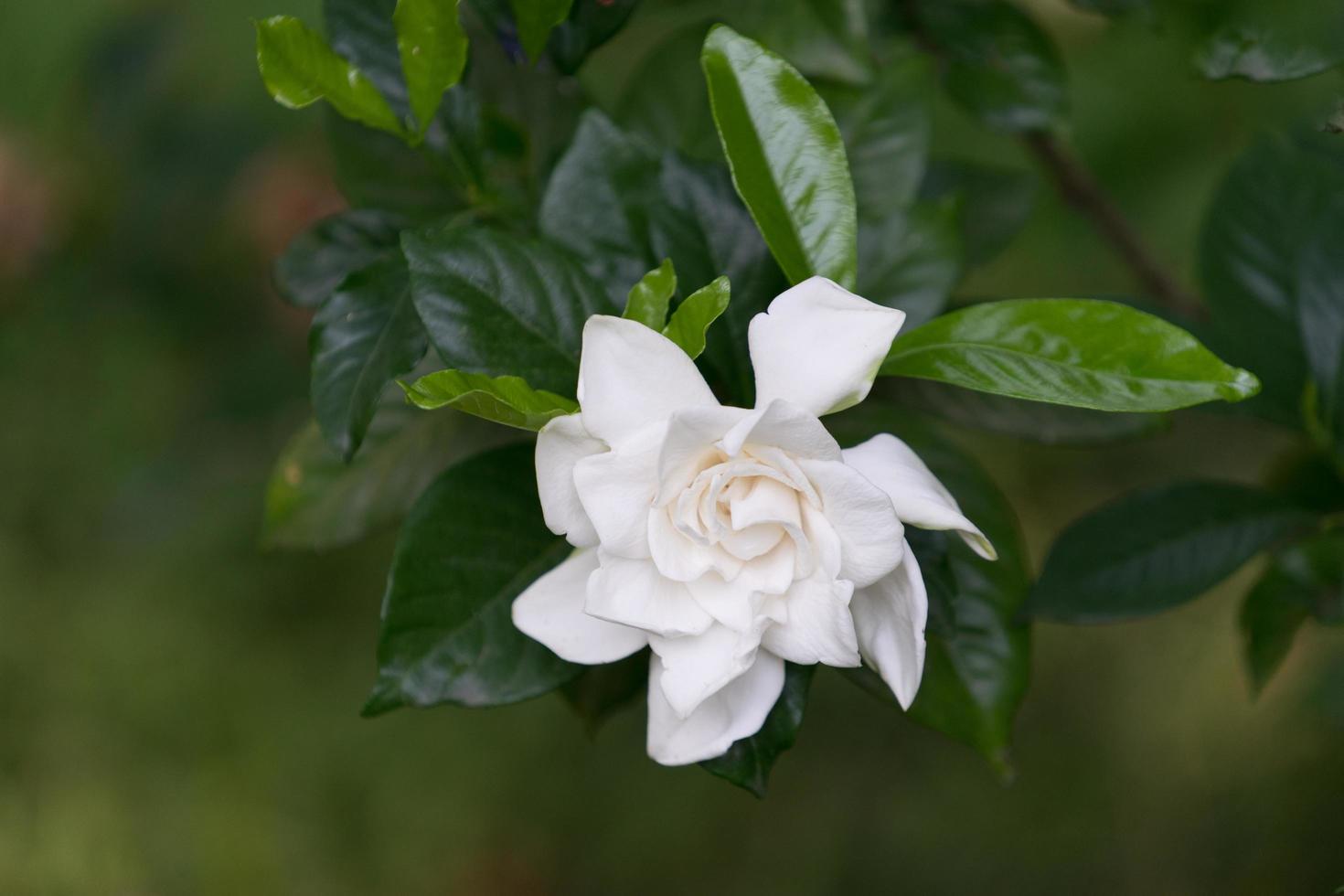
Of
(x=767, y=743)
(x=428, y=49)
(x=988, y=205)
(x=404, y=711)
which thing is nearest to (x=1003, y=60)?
(x=988, y=205)

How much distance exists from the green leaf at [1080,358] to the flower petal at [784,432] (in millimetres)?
95

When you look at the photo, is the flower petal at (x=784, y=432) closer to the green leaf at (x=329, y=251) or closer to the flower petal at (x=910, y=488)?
the flower petal at (x=910, y=488)

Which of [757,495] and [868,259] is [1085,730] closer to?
[868,259]

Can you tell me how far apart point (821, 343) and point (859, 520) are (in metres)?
0.09

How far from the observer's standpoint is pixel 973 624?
76cm

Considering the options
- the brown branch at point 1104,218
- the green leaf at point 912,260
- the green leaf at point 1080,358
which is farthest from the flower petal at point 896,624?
the brown branch at point 1104,218

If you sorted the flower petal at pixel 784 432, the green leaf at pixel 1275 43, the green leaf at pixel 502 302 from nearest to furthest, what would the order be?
the flower petal at pixel 784 432, the green leaf at pixel 502 302, the green leaf at pixel 1275 43

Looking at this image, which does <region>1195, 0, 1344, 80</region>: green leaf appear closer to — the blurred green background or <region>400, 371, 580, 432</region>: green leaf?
<region>400, 371, 580, 432</region>: green leaf

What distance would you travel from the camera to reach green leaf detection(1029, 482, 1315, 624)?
2.63ft

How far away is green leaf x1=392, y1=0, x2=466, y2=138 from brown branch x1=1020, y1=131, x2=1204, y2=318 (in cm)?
70

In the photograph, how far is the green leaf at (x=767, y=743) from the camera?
573 millimetres

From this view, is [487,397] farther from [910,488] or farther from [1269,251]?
[1269,251]

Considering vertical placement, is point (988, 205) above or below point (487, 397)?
Result: below

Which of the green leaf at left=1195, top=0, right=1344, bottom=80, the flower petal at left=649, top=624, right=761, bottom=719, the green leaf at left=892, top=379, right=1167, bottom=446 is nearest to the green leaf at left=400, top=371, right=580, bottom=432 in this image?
the flower petal at left=649, top=624, right=761, bottom=719
